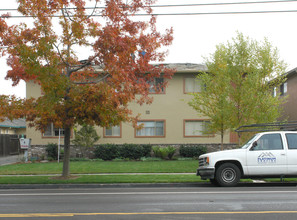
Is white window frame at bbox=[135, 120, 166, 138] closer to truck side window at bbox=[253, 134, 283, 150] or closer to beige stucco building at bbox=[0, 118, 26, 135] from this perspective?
truck side window at bbox=[253, 134, 283, 150]

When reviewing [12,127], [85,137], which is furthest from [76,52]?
[12,127]

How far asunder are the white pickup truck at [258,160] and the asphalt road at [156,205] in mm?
1119

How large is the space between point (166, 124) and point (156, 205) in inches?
722

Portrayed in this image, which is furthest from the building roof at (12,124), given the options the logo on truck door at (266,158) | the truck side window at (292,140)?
the truck side window at (292,140)

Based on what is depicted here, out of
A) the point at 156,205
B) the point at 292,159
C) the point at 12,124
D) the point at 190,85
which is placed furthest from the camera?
the point at 12,124

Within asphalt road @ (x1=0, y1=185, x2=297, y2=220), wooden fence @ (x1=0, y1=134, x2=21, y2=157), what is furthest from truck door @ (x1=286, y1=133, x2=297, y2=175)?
wooden fence @ (x1=0, y1=134, x2=21, y2=157)

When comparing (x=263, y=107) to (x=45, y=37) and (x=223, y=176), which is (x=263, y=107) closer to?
(x=223, y=176)

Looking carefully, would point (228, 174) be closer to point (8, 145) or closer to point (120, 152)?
point (120, 152)

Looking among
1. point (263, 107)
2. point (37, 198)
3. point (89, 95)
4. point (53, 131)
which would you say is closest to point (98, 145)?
point (53, 131)

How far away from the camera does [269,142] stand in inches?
516

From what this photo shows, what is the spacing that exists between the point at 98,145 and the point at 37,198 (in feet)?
53.4

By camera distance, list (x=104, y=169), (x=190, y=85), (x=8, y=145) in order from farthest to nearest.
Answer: (x=8, y=145), (x=190, y=85), (x=104, y=169)

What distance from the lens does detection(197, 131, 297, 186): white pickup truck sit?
1285 centimetres

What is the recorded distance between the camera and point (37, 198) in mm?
10672
